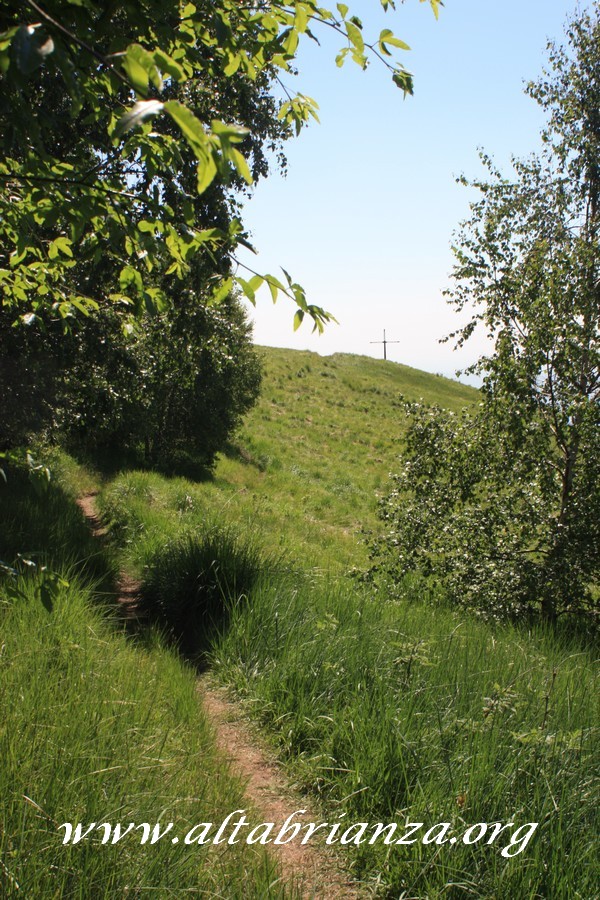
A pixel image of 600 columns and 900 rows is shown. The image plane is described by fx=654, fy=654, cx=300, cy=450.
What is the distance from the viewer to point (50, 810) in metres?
2.72

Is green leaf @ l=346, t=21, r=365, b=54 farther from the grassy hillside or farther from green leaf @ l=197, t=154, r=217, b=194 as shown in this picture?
the grassy hillside

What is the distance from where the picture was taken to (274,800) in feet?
12.4

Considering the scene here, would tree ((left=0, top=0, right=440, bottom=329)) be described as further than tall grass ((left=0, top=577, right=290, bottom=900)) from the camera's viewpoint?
No

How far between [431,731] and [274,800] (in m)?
1.00

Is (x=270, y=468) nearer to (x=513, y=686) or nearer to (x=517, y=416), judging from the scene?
(x=517, y=416)

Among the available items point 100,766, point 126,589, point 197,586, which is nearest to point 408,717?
point 100,766

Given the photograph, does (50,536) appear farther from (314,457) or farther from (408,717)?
(314,457)

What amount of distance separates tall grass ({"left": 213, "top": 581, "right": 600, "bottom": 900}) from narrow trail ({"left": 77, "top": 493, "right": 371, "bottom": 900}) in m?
0.12

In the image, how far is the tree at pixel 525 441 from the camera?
8.09 m

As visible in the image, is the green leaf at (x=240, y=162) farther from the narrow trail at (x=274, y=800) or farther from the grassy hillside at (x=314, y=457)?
the grassy hillside at (x=314, y=457)

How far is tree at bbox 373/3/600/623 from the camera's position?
319 inches

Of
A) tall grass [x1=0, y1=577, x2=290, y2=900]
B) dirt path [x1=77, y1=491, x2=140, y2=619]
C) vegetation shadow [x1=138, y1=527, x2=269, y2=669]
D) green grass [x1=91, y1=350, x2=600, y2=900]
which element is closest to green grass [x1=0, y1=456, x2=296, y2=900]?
tall grass [x1=0, y1=577, x2=290, y2=900]

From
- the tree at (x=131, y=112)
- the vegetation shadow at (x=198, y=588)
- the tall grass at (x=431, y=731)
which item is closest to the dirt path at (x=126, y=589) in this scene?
the vegetation shadow at (x=198, y=588)

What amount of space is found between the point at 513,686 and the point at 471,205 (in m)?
7.28
